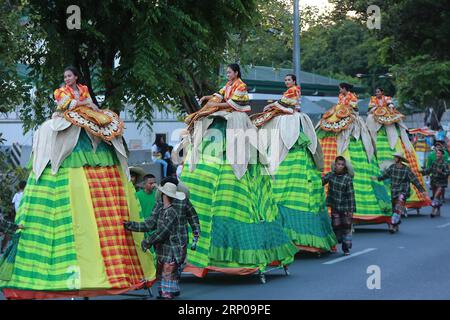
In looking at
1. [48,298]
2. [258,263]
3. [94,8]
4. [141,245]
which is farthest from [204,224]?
[94,8]

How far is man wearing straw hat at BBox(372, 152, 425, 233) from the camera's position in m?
18.9

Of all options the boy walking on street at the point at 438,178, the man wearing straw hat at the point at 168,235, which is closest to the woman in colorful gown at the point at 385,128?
the boy walking on street at the point at 438,178

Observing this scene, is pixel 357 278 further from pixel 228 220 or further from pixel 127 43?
pixel 127 43

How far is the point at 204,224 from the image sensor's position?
12.7 meters

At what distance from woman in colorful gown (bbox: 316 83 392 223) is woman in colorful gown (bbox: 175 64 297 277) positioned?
18.6ft

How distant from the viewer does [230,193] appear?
12.9 metres

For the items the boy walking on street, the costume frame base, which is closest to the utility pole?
the boy walking on street

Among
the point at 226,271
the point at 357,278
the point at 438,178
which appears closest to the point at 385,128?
the point at 438,178

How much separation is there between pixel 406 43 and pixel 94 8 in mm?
21384

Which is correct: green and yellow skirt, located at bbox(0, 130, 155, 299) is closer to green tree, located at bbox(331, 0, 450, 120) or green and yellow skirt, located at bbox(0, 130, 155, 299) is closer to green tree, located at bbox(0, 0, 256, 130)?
green tree, located at bbox(0, 0, 256, 130)

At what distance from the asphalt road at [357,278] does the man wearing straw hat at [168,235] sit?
355mm

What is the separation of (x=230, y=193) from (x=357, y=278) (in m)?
1.86

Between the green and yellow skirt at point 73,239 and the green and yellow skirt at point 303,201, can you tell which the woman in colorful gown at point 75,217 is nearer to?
the green and yellow skirt at point 73,239
